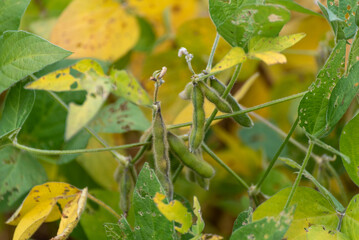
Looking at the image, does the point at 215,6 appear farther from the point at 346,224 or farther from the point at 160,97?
the point at 160,97

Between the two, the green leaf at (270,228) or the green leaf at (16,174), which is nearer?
the green leaf at (270,228)

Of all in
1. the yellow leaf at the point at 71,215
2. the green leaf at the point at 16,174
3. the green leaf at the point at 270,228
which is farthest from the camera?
the green leaf at the point at 16,174

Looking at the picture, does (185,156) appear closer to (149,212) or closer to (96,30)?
(149,212)

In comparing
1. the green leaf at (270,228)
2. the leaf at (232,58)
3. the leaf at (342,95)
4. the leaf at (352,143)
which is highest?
the leaf at (232,58)

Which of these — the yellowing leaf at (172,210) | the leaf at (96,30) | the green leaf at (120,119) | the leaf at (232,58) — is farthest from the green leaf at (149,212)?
the leaf at (96,30)

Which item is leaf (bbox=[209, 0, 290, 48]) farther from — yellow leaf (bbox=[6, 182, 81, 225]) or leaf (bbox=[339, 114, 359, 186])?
yellow leaf (bbox=[6, 182, 81, 225])

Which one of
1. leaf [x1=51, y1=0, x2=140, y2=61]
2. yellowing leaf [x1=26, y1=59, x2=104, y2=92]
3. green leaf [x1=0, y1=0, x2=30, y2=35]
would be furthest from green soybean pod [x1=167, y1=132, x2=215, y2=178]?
leaf [x1=51, y1=0, x2=140, y2=61]

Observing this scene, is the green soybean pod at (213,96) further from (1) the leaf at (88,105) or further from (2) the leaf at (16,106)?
(2) the leaf at (16,106)

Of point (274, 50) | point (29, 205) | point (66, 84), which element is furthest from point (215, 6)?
point (29, 205)
